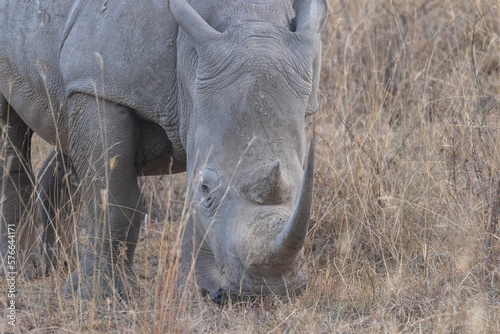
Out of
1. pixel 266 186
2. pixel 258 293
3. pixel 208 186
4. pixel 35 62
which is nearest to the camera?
pixel 266 186

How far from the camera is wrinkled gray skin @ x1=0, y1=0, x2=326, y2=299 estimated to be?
11.3 feet

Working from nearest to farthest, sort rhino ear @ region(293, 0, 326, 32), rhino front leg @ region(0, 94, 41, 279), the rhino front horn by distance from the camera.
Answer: the rhino front horn < rhino ear @ region(293, 0, 326, 32) < rhino front leg @ region(0, 94, 41, 279)

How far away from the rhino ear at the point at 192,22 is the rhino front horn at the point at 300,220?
953 mm

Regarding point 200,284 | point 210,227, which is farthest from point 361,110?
point 210,227

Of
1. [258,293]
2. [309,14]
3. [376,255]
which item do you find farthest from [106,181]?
[376,255]

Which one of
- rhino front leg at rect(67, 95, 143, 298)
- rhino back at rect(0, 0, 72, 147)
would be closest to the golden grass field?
rhino front leg at rect(67, 95, 143, 298)

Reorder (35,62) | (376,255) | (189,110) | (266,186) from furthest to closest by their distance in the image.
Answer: (376,255) → (35,62) → (189,110) → (266,186)

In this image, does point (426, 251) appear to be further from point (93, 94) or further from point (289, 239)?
point (93, 94)

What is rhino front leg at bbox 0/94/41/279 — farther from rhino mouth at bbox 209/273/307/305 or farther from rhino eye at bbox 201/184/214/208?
rhino eye at bbox 201/184/214/208

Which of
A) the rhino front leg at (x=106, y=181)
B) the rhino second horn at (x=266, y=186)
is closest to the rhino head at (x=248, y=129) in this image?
the rhino second horn at (x=266, y=186)

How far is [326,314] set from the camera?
3.93 metres

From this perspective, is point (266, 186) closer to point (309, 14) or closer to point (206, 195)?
point (206, 195)

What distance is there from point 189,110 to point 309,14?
2.36ft

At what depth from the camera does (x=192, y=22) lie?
3750 millimetres
